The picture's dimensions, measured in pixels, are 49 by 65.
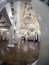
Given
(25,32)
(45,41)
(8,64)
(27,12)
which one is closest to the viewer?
(45,41)

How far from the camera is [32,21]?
1045 inches

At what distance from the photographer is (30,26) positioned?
26.5m

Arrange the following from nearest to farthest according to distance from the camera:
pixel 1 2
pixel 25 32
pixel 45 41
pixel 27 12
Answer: pixel 45 41 → pixel 1 2 → pixel 27 12 → pixel 25 32

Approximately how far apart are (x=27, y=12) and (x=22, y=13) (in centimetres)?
74

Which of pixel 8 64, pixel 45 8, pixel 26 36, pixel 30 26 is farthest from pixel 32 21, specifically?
pixel 45 8

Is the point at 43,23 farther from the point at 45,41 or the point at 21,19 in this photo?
the point at 21,19

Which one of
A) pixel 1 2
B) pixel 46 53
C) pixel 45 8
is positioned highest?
pixel 1 2

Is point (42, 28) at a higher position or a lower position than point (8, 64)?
higher

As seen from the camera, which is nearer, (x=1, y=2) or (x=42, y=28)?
(x=42, y=28)

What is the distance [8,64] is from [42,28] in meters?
3.89

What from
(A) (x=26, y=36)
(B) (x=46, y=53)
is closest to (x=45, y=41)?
(B) (x=46, y=53)

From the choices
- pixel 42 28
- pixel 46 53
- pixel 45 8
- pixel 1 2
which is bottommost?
pixel 46 53

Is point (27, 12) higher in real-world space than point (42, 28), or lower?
higher

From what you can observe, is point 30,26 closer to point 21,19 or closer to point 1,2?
point 21,19
